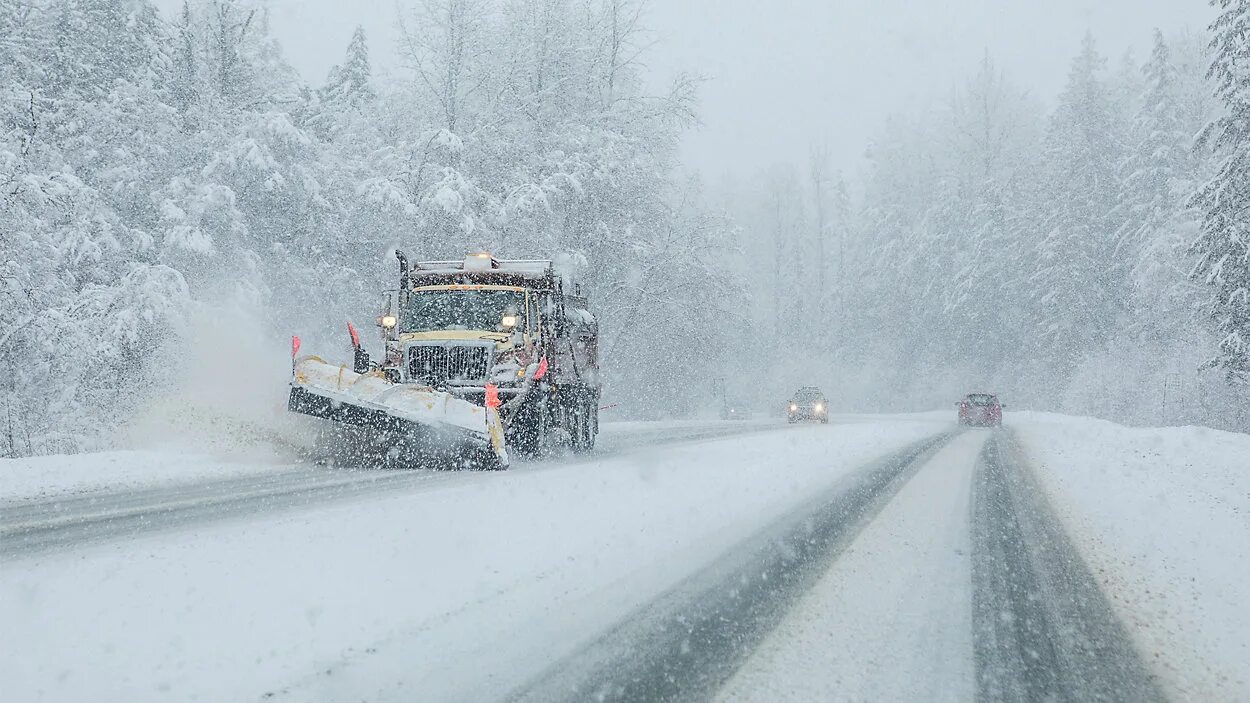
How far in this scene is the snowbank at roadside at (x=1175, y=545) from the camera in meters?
4.07

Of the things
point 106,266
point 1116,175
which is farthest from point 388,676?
point 1116,175

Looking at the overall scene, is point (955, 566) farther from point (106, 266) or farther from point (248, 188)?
point (248, 188)

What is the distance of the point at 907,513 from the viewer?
864cm

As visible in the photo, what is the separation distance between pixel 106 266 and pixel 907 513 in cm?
2169

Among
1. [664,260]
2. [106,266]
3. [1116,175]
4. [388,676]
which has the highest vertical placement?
[1116,175]

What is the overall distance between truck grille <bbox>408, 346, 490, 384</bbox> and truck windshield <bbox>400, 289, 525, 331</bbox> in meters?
0.55

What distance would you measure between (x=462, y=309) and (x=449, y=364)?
3.73 feet

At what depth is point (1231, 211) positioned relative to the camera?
2142 cm

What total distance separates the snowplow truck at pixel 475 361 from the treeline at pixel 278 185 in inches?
220

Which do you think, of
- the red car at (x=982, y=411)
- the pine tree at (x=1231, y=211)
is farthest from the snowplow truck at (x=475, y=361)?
the red car at (x=982, y=411)

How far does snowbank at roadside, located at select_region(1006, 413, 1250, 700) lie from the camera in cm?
407

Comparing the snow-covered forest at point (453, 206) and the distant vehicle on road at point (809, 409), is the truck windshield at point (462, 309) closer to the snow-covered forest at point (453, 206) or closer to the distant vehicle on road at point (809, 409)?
the snow-covered forest at point (453, 206)

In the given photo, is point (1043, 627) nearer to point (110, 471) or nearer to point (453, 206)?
point (110, 471)

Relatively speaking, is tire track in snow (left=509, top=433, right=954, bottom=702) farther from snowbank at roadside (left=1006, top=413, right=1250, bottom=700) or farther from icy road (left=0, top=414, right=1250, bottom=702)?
snowbank at roadside (left=1006, top=413, right=1250, bottom=700)
